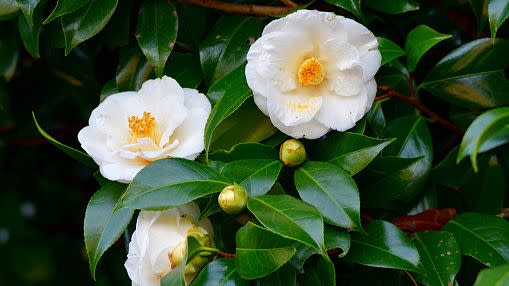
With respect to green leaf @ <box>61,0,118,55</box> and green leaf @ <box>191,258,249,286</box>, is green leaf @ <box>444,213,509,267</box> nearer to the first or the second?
green leaf @ <box>191,258,249,286</box>

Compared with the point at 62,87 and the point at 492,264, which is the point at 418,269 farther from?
the point at 62,87

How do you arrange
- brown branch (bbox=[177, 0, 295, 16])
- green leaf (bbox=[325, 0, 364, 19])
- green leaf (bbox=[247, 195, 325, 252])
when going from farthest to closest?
brown branch (bbox=[177, 0, 295, 16]), green leaf (bbox=[325, 0, 364, 19]), green leaf (bbox=[247, 195, 325, 252])

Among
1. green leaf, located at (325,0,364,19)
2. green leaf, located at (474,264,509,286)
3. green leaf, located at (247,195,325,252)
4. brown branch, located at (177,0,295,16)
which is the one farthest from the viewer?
brown branch, located at (177,0,295,16)

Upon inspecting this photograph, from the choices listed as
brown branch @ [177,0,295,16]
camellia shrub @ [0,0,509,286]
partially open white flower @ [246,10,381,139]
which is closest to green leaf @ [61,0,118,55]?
camellia shrub @ [0,0,509,286]

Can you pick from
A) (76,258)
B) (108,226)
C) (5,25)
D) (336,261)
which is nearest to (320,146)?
(336,261)

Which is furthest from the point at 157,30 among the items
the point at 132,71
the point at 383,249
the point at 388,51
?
the point at 383,249
